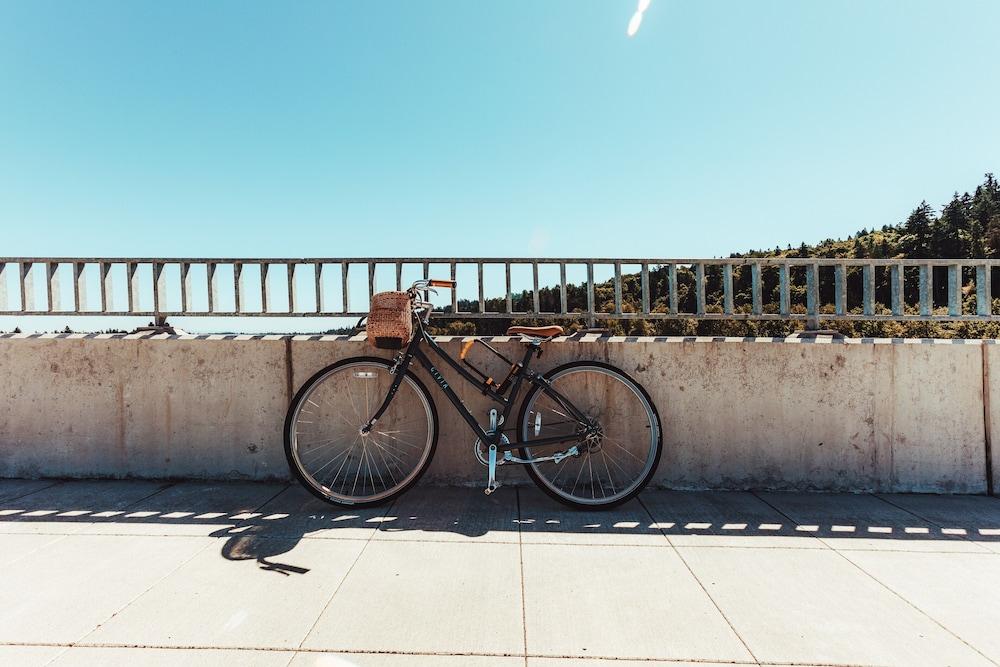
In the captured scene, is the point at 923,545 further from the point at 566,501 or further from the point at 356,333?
the point at 356,333

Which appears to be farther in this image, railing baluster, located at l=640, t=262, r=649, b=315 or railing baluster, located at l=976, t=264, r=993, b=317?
railing baluster, located at l=640, t=262, r=649, b=315

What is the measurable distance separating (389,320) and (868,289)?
366 centimetres

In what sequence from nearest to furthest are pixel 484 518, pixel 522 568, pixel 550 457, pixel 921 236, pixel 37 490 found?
pixel 522 568
pixel 484 518
pixel 550 457
pixel 37 490
pixel 921 236

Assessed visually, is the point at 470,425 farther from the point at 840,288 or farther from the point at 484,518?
the point at 840,288

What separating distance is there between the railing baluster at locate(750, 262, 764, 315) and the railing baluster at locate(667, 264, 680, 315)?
0.58 metres

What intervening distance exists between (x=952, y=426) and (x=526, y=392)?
327cm

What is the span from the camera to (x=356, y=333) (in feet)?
14.1

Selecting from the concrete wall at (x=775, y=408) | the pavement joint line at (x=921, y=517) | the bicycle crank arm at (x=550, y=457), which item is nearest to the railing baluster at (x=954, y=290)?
the concrete wall at (x=775, y=408)

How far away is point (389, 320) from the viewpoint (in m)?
3.54

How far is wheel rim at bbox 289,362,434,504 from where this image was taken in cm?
408

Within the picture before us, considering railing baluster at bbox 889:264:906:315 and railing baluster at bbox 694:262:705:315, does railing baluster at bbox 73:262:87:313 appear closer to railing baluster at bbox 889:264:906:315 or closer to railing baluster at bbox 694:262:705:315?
railing baluster at bbox 694:262:705:315

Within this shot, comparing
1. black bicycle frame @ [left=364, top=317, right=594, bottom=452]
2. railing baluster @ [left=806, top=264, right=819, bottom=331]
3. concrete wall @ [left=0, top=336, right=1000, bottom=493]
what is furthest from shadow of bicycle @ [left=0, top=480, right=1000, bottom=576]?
railing baluster @ [left=806, top=264, right=819, bottom=331]

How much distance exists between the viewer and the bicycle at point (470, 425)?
3.69 meters

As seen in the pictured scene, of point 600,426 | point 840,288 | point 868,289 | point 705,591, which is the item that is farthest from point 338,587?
point 868,289
